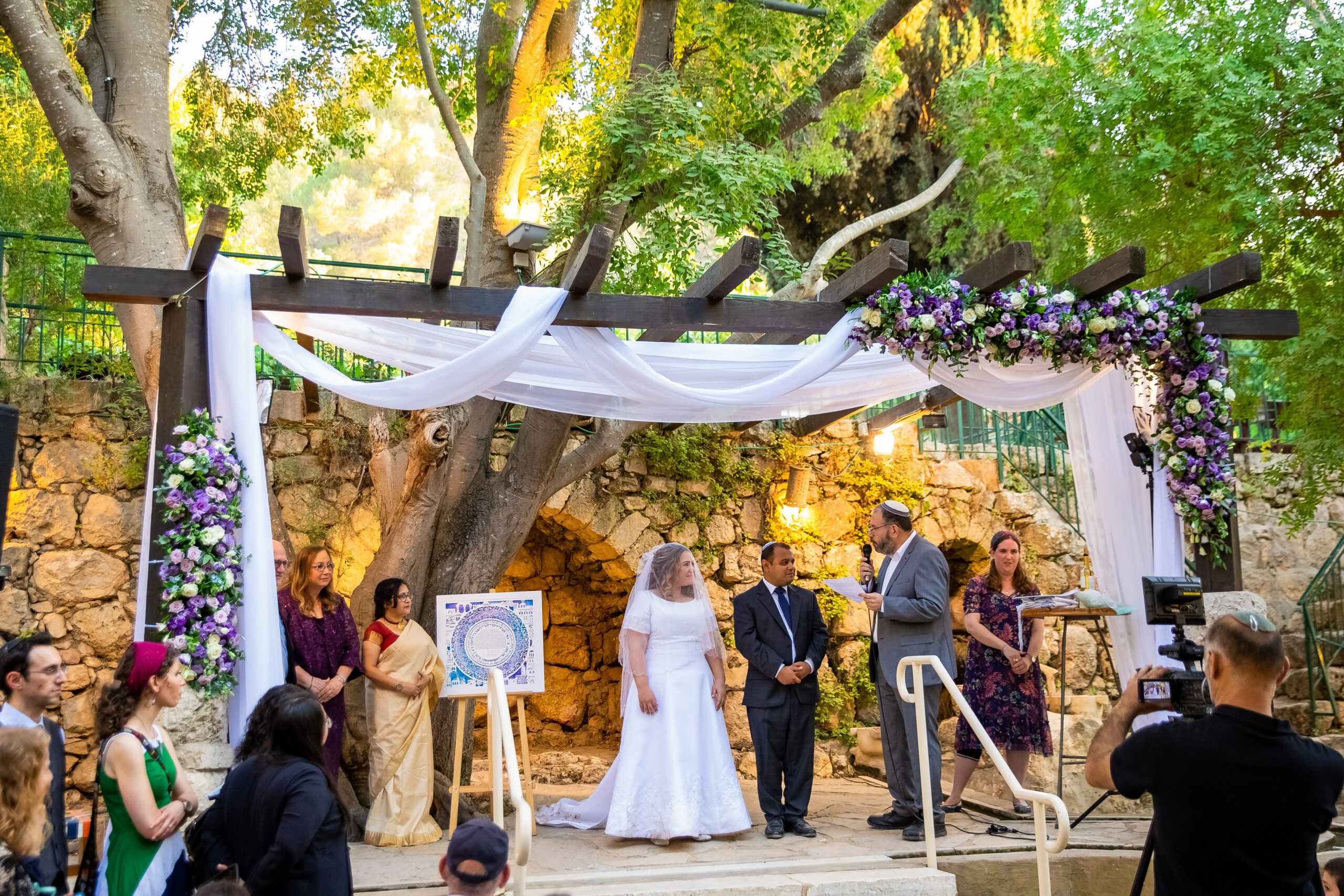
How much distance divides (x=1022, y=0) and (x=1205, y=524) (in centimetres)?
846

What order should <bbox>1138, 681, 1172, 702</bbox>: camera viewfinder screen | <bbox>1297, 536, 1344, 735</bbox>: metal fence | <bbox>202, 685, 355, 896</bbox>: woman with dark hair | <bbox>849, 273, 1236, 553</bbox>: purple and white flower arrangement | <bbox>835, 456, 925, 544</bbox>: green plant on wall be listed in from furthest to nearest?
<bbox>835, 456, 925, 544</bbox>: green plant on wall
<bbox>1297, 536, 1344, 735</bbox>: metal fence
<bbox>849, 273, 1236, 553</bbox>: purple and white flower arrangement
<bbox>202, 685, 355, 896</bbox>: woman with dark hair
<bbox>1138, 681, 1172, 702</bbox>: camera viewfinder screen

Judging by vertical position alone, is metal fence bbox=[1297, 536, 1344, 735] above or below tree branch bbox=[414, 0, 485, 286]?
below

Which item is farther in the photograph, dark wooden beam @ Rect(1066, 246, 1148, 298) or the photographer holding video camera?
dark wooden beam @ Rect(1066, 246, 1148, 298)

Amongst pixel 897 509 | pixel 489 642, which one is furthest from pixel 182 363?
pixel 897 509

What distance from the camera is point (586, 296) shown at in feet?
16.4

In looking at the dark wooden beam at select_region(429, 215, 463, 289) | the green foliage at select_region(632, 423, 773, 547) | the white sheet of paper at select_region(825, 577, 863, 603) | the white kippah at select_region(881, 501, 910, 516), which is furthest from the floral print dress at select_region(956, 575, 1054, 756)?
the dark wooden beam at select_region(429, 215, 463, 289)

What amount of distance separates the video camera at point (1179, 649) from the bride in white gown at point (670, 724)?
87.1 inches

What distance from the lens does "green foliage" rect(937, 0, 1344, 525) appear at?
6.45 metres

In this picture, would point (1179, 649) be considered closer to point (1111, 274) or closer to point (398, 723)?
point (1111, 274)

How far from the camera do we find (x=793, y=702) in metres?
5.52

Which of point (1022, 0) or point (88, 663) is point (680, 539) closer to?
point (88, 663)

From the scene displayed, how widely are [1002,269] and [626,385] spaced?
6.21ft

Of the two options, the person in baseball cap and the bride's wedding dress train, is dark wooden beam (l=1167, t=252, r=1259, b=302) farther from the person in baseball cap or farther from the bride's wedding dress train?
the person in baseball cap

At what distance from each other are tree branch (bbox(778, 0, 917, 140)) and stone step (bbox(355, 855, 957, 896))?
15.8ft
